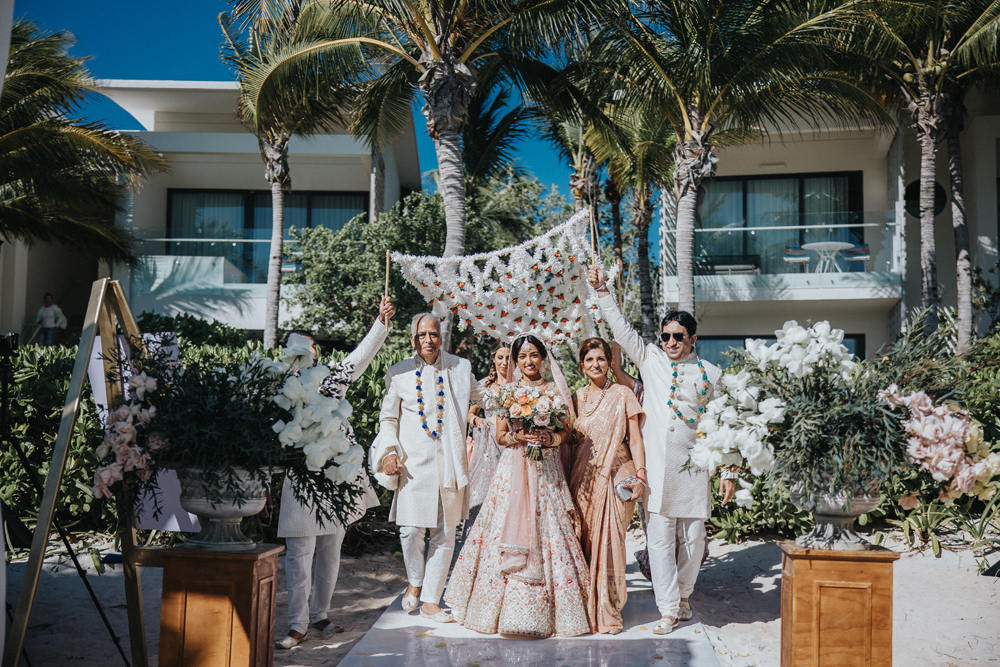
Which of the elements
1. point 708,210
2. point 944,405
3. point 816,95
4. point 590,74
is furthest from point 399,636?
point 708,210

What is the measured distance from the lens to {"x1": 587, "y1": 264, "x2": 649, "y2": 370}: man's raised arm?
221 inches

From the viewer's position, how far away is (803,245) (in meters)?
16.1

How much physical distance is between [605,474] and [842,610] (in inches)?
85.9

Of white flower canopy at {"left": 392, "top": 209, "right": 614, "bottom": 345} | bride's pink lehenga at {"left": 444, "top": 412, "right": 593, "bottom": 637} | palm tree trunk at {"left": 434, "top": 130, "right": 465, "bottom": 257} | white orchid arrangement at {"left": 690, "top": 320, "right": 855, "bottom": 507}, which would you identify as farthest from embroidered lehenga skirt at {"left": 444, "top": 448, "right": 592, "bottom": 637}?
palm tree trunk at {"left": 434, "top": 130, "right": 465, "bottom": 257}

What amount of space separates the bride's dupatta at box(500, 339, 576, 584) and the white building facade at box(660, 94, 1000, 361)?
10605 mm

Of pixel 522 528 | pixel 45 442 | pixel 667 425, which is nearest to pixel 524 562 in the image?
pixel 522 528

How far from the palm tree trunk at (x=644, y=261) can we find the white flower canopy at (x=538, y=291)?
9323 millimetres

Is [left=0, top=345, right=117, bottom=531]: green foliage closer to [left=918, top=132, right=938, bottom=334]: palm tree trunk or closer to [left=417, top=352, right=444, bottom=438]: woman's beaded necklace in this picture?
[left=417, top=352, right=444, bottom=438]: woman's beaded necklace

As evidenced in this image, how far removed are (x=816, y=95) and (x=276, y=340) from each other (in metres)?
9.75

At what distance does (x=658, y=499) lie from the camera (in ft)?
17.7

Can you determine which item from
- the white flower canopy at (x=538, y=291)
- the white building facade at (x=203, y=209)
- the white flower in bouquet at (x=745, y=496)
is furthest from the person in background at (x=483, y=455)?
the white building facade at (x=203, y=209)

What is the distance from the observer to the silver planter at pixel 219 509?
136 inches

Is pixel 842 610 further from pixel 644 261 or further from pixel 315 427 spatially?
pixel 644 261

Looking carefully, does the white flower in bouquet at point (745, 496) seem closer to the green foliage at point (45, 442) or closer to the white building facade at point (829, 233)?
the green foliage at point (45, 442)
